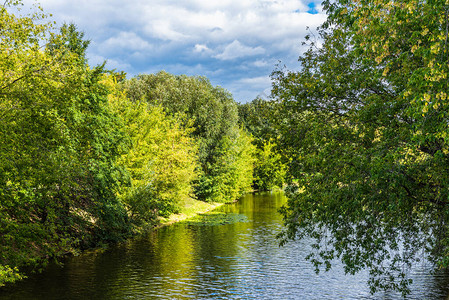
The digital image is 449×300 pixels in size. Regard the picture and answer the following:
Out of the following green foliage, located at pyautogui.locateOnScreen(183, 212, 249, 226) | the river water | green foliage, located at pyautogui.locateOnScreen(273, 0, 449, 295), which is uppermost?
green foliage, located at pyautogui.locateOnScreen(273, 0, 449, 295)

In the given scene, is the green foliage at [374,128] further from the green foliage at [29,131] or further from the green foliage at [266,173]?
the green foliage at [266,173]

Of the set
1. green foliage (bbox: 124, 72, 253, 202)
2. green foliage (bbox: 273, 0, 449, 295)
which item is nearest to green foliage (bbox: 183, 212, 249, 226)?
green foliage (bbox: 124, 72, 253, 202)

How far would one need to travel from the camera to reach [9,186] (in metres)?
17.5

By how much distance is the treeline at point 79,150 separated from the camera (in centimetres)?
1797

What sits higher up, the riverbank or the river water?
the riverbank

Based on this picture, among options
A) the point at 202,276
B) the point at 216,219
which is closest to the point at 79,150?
the point at 202,276

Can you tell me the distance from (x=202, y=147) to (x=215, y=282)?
1519 inches

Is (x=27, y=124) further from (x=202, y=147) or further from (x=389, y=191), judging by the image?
(x=202, y=147)

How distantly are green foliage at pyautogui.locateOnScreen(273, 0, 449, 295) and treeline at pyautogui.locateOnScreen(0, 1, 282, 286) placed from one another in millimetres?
4551

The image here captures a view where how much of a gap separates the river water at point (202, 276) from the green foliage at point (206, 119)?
90.5ft

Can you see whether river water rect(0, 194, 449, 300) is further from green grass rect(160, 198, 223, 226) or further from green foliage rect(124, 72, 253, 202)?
green foliage rect(124, 72, 253, 202)

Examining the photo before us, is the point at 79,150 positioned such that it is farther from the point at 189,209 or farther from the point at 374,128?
the point at 189,209

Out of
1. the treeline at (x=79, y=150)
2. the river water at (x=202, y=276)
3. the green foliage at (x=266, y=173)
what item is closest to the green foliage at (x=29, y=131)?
the treeline at (x=79, y=150)

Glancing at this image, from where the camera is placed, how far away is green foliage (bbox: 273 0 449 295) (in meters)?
11.1
